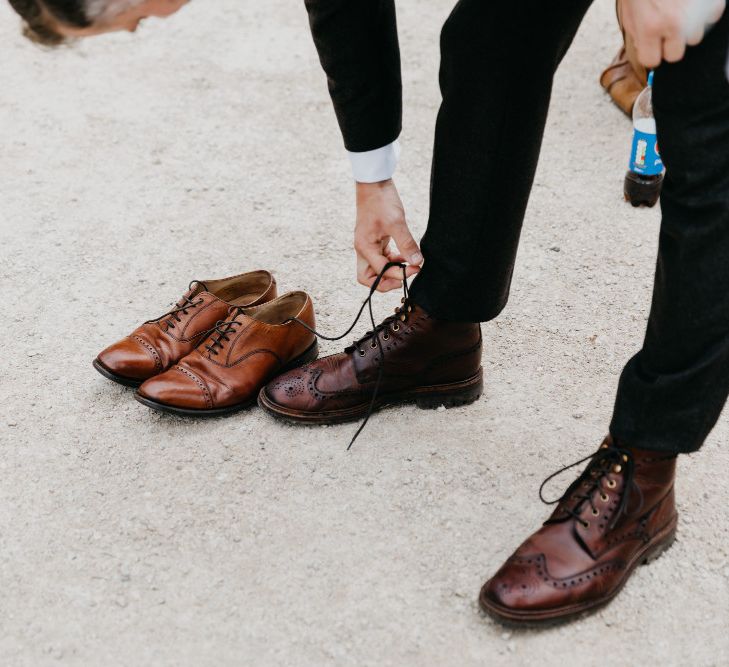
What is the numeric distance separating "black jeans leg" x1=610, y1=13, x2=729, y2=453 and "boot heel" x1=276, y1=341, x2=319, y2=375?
762 mm

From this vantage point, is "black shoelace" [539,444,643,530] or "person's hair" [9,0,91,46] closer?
"person's hair" [9,0,91,46]

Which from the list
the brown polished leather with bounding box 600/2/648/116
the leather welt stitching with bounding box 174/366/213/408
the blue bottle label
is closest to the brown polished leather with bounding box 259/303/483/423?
the leather welt stitching with bounding box 174/366/213/408

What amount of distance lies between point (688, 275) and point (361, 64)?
68 cm

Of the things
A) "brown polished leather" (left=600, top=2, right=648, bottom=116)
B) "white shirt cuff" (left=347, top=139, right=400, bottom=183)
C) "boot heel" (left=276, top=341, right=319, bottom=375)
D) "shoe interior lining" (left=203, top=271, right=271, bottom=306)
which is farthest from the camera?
"brown polished leather" (left=600, top=2, right=648, bottom=116)

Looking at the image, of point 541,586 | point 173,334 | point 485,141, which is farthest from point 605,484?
point 173,334

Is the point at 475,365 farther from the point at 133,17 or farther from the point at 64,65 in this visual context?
the point at 64,65

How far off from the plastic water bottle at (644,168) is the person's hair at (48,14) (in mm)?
1687

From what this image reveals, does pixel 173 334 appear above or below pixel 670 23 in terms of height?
below

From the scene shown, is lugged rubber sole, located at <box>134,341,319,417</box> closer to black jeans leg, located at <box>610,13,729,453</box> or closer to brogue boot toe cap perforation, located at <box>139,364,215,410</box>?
brogue boot toe cap perforation, located at <box>139,364,215,410</box>

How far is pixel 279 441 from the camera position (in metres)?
1.80

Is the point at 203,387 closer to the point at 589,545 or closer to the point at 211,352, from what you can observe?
the point at 211,352

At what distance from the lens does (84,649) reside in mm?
1407

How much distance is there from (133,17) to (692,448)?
1.00m

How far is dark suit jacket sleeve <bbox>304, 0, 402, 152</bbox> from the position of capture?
5.00ft
